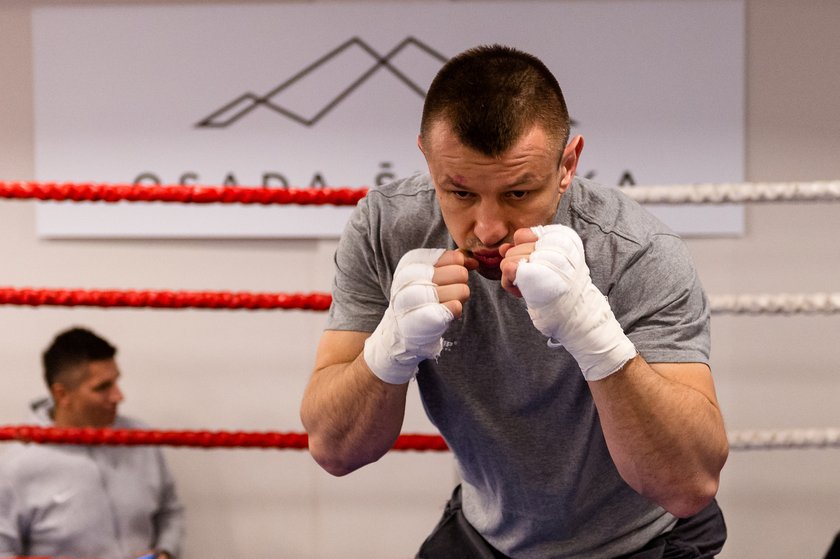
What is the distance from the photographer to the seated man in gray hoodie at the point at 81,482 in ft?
8.18

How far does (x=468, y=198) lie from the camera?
0.99 metres

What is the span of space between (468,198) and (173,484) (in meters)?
2.04

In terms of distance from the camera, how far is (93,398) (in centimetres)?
258

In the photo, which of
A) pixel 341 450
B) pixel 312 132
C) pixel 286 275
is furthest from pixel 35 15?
pixel 341 450

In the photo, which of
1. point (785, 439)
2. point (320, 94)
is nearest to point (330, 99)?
point (320, 94)

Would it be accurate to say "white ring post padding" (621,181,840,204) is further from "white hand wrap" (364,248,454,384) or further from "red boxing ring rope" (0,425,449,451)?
"white hand wrap" (364,248,454,384)

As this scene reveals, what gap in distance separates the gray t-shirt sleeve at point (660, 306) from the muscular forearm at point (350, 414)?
29cm

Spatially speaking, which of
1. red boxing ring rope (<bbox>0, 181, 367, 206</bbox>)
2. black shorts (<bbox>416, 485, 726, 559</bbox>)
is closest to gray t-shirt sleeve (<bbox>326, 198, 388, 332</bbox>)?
black shorts (<bbox>416, 485, 726, 559</bbox>)

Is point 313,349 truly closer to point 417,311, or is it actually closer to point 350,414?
point 350,414

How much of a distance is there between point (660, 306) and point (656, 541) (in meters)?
0.35

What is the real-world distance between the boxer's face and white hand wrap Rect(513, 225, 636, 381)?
3cm

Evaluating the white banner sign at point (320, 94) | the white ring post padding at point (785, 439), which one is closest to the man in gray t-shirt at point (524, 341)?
the white ring post padding at point (785, 439)

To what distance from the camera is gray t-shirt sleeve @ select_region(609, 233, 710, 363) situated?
106cm

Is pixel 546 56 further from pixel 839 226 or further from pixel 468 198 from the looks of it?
pixel 468 198
